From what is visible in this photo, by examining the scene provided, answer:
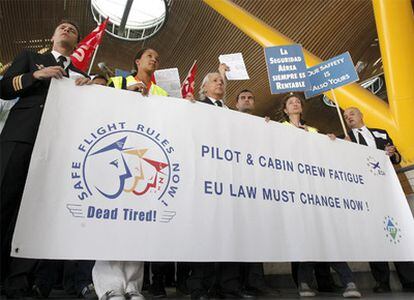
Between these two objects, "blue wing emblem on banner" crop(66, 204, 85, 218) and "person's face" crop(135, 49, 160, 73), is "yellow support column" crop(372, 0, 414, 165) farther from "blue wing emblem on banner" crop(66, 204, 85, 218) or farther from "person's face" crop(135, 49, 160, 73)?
"blue wing emblem on banner" crop(66, 204, 85, 218)

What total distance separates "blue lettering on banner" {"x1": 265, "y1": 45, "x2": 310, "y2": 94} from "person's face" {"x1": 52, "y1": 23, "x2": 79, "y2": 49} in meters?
1.64

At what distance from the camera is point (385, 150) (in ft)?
9.56

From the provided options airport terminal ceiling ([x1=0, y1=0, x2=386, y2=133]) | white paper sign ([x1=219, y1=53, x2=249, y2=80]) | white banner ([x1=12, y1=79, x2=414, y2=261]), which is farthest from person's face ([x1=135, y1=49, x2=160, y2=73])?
airport terminal ceiling ([x1=0, y1=0, x2=386, y2=133])

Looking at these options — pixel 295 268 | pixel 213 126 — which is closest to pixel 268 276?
pixel 295 268

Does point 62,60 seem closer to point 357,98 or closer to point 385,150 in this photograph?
point 385,150

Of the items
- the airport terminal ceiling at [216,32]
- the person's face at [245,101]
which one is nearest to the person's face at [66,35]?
the person's face at [245,101]

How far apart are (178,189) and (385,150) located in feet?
6.73

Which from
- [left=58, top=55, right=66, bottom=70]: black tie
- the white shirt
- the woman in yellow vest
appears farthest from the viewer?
the white shirt

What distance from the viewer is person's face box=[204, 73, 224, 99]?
8.34 feet

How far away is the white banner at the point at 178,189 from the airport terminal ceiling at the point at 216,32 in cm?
688

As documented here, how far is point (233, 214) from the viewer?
6.01ft

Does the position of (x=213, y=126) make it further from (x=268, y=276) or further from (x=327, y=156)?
(x=268, y=276)

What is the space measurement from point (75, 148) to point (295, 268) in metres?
1.85

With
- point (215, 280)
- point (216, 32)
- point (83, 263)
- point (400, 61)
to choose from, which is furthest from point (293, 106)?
point (216, 32)
